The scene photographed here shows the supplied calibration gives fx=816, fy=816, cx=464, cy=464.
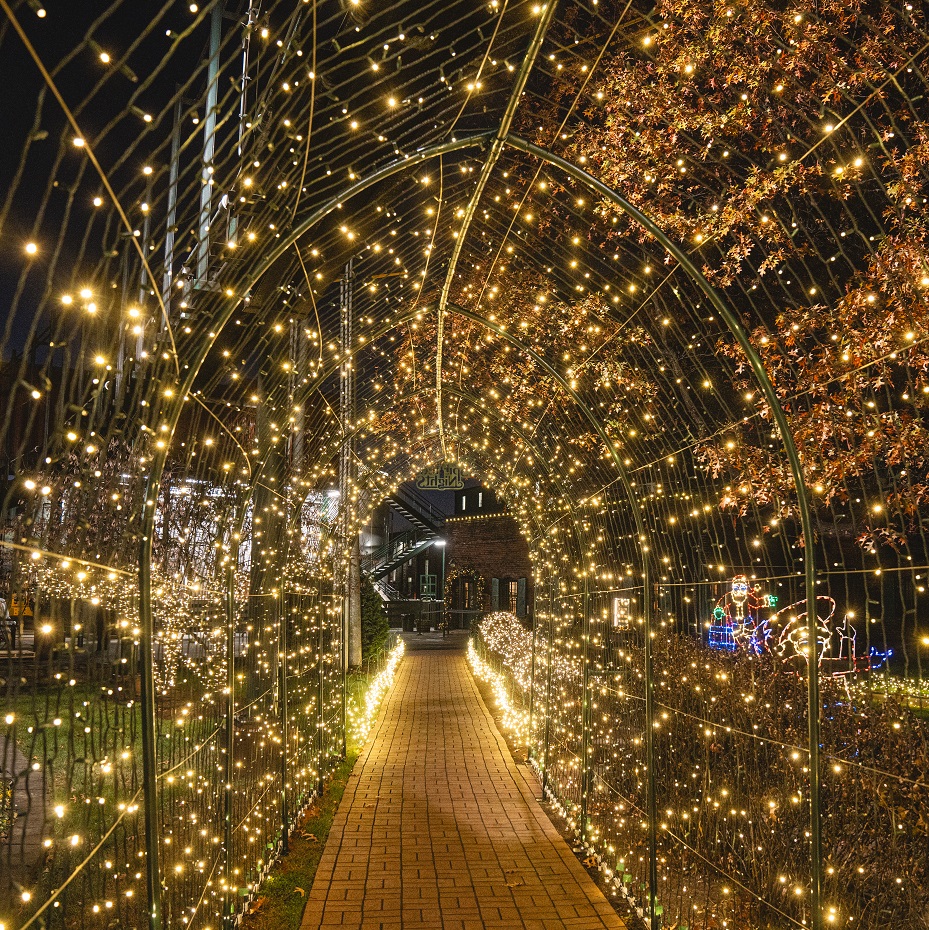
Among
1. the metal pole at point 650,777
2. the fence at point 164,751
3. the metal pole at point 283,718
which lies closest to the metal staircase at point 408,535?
the fence at point 164,751

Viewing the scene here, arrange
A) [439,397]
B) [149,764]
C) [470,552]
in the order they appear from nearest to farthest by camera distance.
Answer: [149,764] → [439,397] → [470,552]

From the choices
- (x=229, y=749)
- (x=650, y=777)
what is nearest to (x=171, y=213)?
(x=229, y=749)

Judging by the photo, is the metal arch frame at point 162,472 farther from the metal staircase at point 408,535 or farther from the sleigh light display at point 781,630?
the metal staircase at point 408,535

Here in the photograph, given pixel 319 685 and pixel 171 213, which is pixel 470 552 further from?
pixel 171 213

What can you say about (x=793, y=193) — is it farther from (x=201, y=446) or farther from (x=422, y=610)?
(x=422, y=610)

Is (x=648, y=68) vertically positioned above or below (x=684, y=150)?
above

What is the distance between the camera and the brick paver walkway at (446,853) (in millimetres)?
4270

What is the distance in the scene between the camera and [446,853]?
5.27 meters

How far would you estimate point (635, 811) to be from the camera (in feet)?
15.5

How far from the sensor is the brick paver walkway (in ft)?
14.0

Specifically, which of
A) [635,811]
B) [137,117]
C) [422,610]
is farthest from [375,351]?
[422,610]

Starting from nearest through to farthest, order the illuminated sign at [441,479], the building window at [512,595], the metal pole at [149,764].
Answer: the metal pole at [149,764]
the illuminated sign at [441,479]
the building window at [512,595]

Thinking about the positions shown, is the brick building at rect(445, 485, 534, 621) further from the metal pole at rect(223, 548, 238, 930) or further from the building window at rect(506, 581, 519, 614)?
the metal pole at rect(223, 548, 238, 930)

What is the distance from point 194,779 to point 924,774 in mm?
2650
